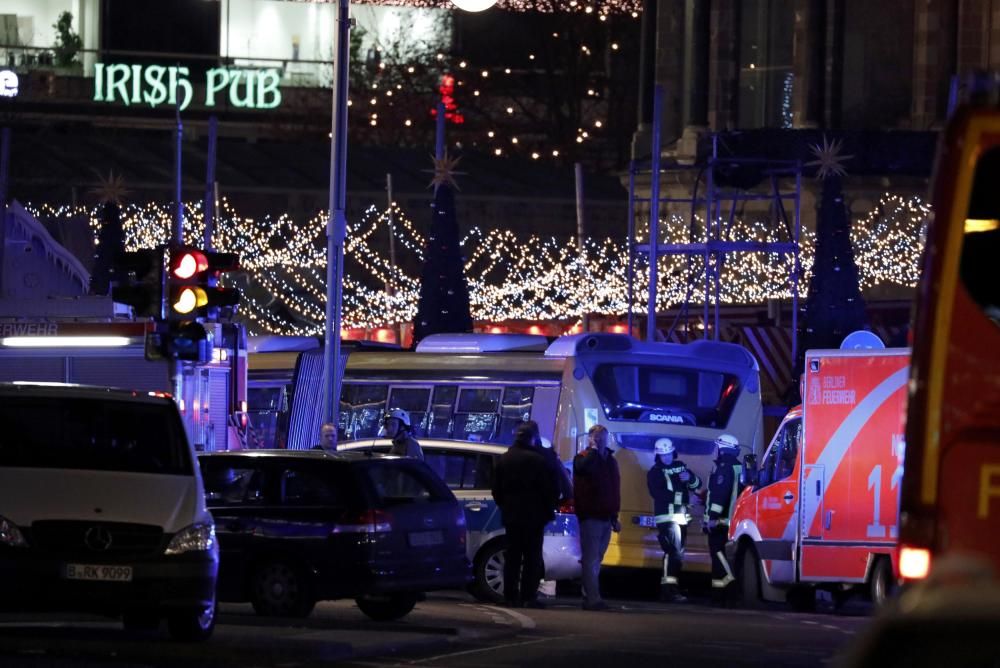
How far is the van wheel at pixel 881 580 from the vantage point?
68.2 ft

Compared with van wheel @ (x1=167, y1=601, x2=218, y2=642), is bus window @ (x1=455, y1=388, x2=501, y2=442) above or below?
above

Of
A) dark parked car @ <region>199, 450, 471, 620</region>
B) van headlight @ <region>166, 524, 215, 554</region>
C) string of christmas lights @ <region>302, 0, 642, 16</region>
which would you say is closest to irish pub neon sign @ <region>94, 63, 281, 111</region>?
string of christmas lights @ <region>302, 0, 642, 16</region>

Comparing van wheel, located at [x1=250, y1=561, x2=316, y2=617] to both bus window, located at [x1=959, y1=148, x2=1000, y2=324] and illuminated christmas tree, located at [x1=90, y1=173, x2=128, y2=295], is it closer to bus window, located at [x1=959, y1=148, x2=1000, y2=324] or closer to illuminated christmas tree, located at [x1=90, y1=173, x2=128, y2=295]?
bus window, located at [x1=959, y1=148, x2=1000, y2=324]

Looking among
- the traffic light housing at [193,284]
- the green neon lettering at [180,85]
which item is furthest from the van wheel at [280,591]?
the green neon lettering at [180,85]

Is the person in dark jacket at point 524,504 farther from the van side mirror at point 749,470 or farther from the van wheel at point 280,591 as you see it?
the van side mirror at point 749,470

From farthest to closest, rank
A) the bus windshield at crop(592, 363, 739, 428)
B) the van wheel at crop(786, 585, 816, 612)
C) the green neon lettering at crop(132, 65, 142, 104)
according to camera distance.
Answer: the green neon lettering at crop(132, 65, 142, 104), the bus windshield at crop(592, 363, 739, 428), the van wheel at crop(786, 585, 816, 612)

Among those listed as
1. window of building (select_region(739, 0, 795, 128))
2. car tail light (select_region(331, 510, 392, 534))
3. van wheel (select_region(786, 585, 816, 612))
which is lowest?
van wheel (select_region(786, 585, 816, 612))

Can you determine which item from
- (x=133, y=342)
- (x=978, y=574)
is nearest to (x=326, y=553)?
(x=133, y=342)

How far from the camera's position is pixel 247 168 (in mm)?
57219

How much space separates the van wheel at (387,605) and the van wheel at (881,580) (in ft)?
15.3

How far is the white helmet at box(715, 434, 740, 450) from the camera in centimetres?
2503

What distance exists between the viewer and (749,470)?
80.7 ft

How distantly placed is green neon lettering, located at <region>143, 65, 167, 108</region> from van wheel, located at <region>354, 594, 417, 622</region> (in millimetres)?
51606

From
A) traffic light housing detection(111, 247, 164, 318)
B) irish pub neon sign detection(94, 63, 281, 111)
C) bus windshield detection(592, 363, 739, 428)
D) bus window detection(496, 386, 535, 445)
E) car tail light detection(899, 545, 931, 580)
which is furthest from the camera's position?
irish pub neon sign detection(94, 63, 281, 111)
